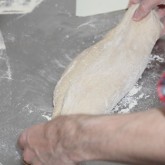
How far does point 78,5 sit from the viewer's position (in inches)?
64.6

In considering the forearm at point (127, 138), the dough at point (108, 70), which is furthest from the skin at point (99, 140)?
the dough at point (108, 70)

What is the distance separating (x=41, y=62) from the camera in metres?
1.40

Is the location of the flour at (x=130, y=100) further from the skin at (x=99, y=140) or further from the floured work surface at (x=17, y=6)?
the floured work surface at (x=17, y=6)

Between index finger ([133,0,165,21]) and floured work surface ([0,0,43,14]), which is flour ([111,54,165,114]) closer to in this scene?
index finger ([133,0,165,21])

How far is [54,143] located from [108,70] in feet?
1.35

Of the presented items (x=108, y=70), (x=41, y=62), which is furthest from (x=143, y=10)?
(x=41, y=62)

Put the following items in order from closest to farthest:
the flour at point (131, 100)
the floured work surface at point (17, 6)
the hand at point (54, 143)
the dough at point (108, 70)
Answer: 1. the hand at point (54, 143)
2. the dough at point (108, 70)
3. the flour at point (131, 100)
4. the floured work surface at point (17, 6)

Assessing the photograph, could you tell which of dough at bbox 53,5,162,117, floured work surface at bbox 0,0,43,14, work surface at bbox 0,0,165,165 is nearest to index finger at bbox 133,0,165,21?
dough at bbox 53,5,162,117

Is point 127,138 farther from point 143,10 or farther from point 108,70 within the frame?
point 143,10

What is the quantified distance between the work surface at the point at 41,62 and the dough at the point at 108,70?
78 millimetres

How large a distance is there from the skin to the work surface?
26 centimetres

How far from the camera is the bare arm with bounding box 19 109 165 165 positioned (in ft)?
2.27

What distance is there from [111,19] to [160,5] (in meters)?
0.27

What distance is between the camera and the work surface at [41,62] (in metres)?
1.23
